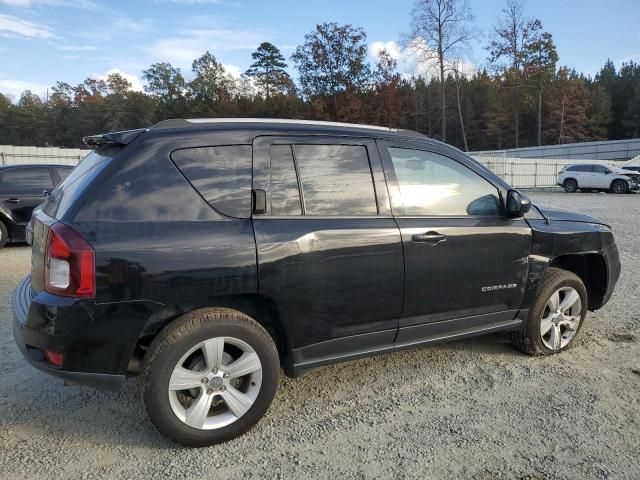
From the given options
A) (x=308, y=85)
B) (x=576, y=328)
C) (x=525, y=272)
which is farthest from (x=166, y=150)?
(x=308, y=85)

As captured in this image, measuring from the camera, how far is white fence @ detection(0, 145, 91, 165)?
2473 cm

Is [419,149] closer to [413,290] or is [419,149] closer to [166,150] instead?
[413,290]

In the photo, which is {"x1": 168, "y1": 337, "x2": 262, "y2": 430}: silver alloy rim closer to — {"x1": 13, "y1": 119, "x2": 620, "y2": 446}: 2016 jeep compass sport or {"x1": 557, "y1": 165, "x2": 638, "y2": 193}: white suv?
{"x1": 13, "y1": 119, "x2": 620, "y2": 446}: 2016 jeep compass sport

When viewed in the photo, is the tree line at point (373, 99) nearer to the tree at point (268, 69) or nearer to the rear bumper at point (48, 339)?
the tree at point (268, 69)

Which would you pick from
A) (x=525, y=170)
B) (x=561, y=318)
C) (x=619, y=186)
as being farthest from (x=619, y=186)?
(x=561, y=318)

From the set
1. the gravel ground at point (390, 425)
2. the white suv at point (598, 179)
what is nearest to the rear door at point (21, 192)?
the gravel ground at point (390, 425)

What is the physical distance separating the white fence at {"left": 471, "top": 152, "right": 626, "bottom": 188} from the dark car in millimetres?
26338

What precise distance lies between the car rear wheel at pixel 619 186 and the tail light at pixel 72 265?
28516 millimetres

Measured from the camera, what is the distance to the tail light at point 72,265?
7.74 feet

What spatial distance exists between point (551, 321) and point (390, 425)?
6.02 feet

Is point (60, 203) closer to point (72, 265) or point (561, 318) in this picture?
point (72, 265)

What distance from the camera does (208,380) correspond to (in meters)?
2.66

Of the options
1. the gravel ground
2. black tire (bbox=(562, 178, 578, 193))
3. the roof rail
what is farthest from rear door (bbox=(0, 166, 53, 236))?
black tire (bbox=(562, 178, 578, 193))

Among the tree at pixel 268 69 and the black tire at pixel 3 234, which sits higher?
the tree at pixel 268 69
